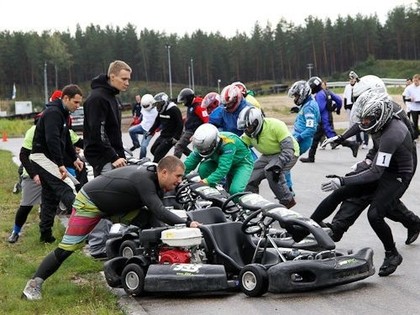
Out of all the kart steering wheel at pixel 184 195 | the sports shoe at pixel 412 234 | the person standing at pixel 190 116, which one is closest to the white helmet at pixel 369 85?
the sports shoe at pixel 412 234

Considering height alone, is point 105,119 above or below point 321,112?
above

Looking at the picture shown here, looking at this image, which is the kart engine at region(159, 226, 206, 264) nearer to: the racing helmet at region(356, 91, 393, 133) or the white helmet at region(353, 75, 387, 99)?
the racing helmet at region(356, 91, 393, 133)

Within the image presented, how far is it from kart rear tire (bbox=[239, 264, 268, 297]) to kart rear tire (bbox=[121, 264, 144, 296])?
3.11 feet

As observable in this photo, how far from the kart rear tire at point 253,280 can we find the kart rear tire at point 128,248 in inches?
51.9

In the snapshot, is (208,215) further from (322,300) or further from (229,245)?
(322,300)

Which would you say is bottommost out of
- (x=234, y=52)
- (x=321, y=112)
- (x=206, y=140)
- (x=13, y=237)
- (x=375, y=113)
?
(x=13, y=237)

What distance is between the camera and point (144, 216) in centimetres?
818

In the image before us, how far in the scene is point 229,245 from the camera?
8000mm

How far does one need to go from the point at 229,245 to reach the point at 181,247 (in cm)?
52

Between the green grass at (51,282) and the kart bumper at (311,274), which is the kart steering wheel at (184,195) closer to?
the green grass at (51,282)

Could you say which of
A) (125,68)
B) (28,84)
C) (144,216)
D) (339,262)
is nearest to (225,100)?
(125,68)

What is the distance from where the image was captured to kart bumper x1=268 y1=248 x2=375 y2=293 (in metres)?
7.31

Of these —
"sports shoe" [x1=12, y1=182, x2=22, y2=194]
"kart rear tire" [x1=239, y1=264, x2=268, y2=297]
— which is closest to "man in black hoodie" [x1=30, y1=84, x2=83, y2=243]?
"kart rear tire" [x1=239, y1=264, x2=268, y2=297]

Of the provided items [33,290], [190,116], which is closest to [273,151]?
[190,116]
